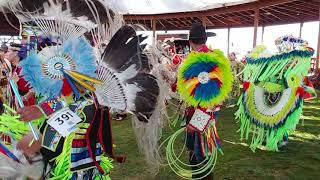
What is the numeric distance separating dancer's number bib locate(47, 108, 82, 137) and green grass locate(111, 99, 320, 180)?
1.74 metres

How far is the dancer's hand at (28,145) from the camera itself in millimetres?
2289

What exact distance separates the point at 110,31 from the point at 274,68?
9.81 feet

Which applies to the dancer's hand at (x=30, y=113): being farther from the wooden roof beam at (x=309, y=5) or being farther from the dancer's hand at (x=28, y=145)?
the wooden roof beam at (x=309, y=5)

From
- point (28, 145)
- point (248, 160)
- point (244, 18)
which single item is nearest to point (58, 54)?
point (28, 145)

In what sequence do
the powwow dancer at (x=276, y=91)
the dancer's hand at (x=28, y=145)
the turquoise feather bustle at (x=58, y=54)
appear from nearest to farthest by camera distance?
the turquoise feather bustle at (x=58, y=54)
the dancer's hand at (x=28, y=145)
the powwow dancer at (x=276, y=91)

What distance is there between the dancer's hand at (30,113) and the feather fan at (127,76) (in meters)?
0.35

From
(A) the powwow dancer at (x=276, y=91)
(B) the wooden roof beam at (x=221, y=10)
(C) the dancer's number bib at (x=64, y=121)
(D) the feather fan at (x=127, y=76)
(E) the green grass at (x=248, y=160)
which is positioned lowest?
(E) the green grass at (x=248, y=160)

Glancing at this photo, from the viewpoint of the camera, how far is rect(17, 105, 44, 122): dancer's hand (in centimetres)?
221

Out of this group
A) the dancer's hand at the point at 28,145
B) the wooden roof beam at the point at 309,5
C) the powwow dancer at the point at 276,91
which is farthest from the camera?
the wooden roof beam at the point at 309,5

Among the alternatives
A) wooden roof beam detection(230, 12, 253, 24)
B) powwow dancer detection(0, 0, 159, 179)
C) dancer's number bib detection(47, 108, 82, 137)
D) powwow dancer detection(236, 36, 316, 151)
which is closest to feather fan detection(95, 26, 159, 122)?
powwow dancer detection(0, 0, 159, 179)

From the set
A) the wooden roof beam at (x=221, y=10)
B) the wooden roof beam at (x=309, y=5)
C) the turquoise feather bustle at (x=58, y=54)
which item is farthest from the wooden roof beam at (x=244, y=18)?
the turquoise feather bustle at (x=58, y=54)

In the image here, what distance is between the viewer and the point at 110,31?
7.84ft

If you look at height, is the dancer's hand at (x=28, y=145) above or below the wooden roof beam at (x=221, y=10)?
below

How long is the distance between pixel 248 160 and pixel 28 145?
9.49 feet
